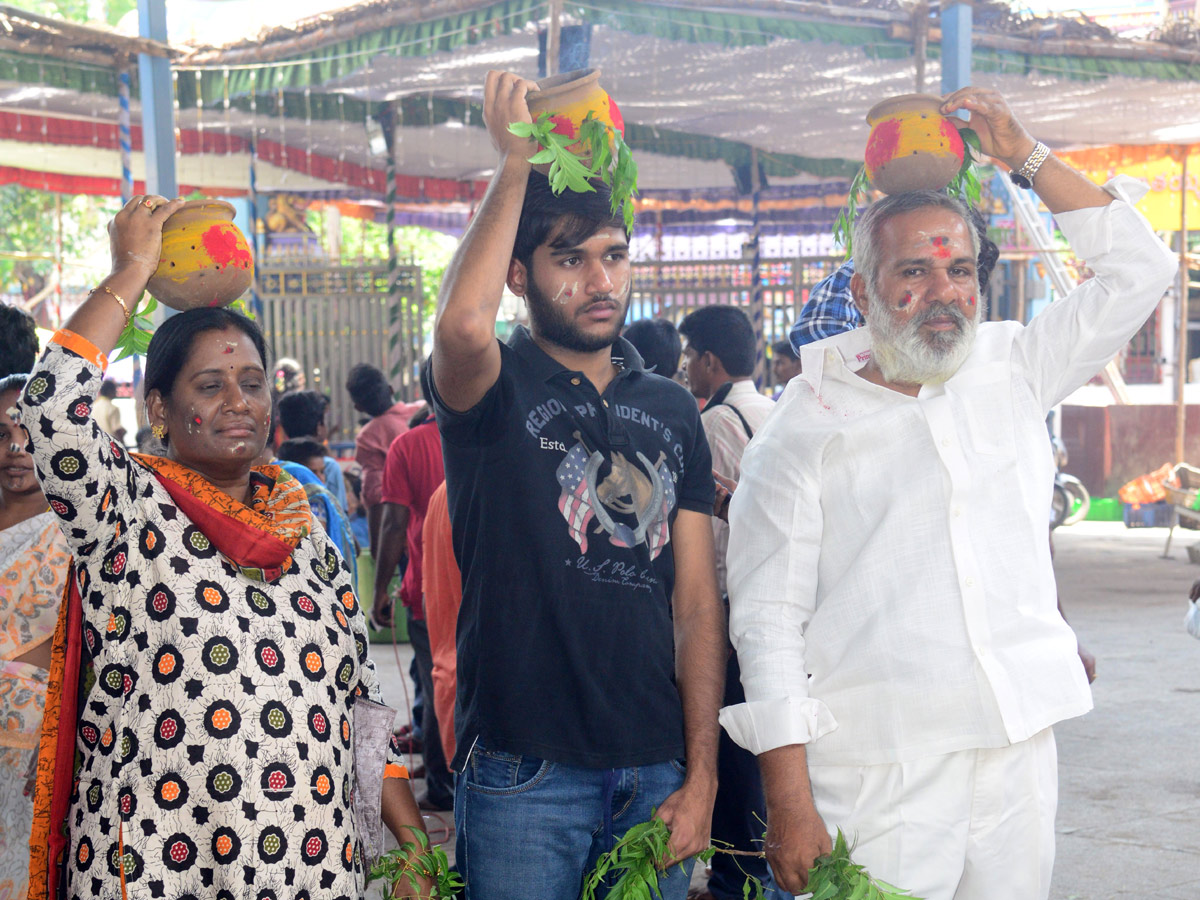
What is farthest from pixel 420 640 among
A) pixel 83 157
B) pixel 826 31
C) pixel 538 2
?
pixel 83 157

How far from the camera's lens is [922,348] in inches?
91.5

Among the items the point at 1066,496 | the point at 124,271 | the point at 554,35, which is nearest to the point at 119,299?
the point at 124,271

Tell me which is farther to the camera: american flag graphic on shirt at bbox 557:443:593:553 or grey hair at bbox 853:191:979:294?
grey hair at bbox 853:191:979:294

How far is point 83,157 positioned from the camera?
10.0 metres

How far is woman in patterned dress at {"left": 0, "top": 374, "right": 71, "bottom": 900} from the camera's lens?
8.32 feet

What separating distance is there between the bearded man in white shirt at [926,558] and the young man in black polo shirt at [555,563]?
0.19 meters

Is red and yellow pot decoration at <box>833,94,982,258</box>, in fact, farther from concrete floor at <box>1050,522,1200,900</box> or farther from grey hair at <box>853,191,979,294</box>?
concrete floor at <box>1050,522,1200,900</box>

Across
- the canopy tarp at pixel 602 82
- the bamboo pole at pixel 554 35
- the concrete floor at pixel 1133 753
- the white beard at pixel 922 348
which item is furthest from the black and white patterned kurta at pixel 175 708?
the canopy tarp at pixel 602 82

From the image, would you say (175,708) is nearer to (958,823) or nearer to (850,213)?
(958,823)

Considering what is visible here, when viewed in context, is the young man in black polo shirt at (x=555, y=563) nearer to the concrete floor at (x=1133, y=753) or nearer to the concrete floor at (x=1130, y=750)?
the concrete floor at (x=1130, y=750)

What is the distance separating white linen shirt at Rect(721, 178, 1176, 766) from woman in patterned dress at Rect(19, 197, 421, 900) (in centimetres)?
77

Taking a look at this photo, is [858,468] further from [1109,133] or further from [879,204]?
[1109,133]

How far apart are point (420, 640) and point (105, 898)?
11.2 ft

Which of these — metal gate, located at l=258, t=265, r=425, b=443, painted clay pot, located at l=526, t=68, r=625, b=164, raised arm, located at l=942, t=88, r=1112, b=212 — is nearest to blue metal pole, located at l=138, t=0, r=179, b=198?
metal gate, located at l=258, t=265, r=425, b=443
